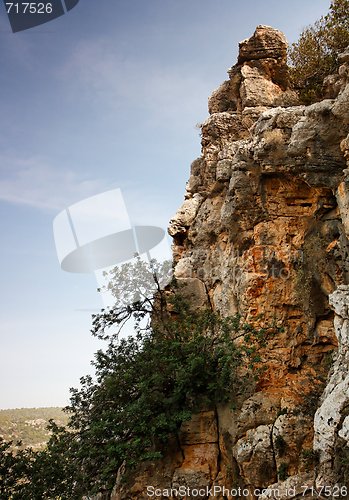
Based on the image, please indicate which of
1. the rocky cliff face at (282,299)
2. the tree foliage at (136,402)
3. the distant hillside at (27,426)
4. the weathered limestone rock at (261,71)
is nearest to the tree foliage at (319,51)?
the weathered limestone rock at (261,71)

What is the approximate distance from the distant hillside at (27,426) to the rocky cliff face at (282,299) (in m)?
32.7

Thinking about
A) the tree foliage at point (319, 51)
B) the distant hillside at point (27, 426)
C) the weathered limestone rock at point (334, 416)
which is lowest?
the distant hillside at point (27, 426)

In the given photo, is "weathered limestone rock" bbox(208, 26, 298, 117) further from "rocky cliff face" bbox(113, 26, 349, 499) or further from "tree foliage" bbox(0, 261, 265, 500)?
"tree foliage" bbox(0, 261, 265, 500)

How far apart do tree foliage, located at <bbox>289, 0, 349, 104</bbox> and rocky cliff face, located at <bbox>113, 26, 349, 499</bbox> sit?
360cm

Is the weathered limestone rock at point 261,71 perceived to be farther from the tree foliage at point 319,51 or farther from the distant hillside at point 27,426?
the distant hillside at point 27,426

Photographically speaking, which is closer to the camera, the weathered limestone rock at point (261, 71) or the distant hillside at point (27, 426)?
the weathered limestone rock at point (261, 71)

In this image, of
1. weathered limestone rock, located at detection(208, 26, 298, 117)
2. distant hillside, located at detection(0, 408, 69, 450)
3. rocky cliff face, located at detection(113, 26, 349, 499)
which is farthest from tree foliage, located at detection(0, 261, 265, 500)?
distant hillside, located at detection(0, 408, 69, 450)

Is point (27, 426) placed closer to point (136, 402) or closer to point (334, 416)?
point (136, 402)

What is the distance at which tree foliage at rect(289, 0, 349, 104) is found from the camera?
1603 cm

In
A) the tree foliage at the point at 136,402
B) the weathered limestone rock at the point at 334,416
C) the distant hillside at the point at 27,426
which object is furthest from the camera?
the distant hillside at the point at 27,426

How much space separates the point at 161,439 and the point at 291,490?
457 centimetres

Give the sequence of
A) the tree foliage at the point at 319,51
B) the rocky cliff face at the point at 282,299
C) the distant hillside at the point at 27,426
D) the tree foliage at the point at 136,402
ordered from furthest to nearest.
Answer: the distant hillside at the point at 27,426
the tree foliage at the point at 319,51
the tree foliage at the point at 136,402
the rocky cliff face at the point at 282,299

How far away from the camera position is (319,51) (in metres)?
17.2

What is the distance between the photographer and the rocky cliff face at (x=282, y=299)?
984 centimetres
